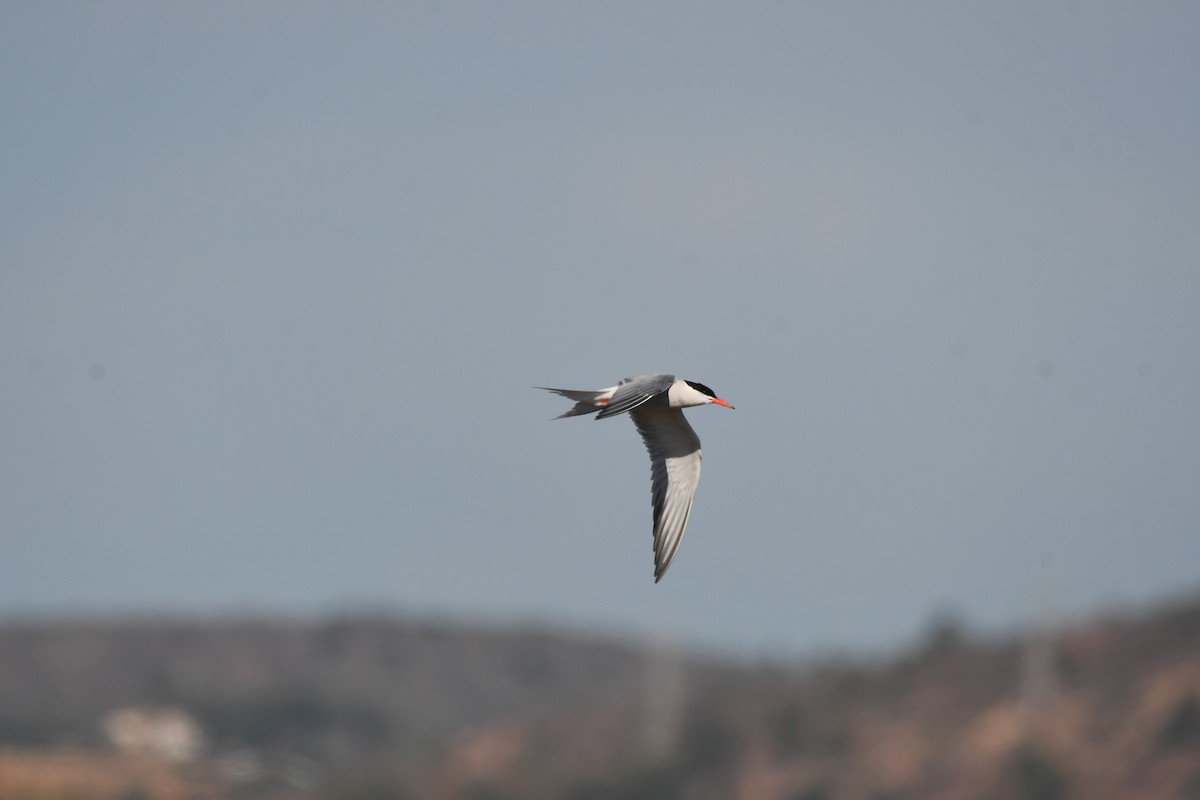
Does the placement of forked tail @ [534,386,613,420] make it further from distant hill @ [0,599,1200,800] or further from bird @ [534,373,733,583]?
distant hill @ [0,599,1200,800]

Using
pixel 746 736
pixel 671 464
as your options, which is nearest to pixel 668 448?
pixel 671 464

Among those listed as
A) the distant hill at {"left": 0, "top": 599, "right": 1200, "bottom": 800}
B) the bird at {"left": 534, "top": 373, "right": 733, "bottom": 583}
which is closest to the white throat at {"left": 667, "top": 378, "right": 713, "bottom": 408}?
the bird at {"left": 534, "top": 373, "right": 733, "bottom": 583}

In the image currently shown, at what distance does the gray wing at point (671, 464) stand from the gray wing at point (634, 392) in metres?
1.09

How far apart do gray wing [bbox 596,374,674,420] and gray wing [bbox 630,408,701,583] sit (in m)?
1.09

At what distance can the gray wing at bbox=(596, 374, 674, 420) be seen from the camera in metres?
16.7

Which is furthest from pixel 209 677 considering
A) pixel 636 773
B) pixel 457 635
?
pixel 636 773

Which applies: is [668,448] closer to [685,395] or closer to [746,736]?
[685,395]

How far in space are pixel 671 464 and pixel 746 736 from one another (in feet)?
154

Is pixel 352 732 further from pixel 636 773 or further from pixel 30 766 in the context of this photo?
pixel 30 766

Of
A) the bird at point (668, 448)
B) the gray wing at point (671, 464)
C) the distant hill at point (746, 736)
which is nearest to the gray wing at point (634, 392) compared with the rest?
the bird at point (668, 448)

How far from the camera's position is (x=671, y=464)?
66.3 feet

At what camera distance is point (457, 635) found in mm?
106375

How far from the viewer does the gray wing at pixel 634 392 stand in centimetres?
1667

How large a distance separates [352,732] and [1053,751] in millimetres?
31946
